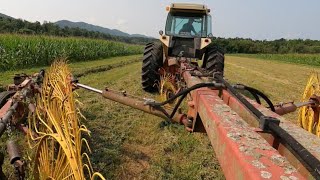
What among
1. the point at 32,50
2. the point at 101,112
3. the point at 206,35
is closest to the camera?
the point at 101,112

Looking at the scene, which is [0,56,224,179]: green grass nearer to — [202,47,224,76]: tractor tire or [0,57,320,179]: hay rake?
[0,57,320,179]: hay rake

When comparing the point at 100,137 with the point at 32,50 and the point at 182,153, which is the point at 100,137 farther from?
the point at 32,50

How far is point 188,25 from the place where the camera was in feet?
28.1

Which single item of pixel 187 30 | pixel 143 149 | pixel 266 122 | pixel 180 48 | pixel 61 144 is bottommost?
pixel 143 149

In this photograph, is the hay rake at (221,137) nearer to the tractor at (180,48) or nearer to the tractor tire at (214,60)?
the tractor tire at (214,60)

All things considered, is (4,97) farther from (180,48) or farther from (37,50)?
(37,50)

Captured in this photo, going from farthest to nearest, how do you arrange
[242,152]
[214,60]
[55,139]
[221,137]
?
[214,60] → [55,139] → [221,137] → [242,152]

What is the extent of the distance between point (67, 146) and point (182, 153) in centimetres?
281

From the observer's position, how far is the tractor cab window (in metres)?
8.34

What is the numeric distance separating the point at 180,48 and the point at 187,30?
799 millimetres

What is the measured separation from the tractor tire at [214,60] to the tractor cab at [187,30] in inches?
8.5

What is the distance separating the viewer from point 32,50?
47.9 ft

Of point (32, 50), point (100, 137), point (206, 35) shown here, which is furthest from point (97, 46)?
point (100, 137)

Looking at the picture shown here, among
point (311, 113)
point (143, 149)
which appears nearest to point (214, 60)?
point (311, 113)
